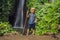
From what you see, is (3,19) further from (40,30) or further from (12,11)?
(40,30)

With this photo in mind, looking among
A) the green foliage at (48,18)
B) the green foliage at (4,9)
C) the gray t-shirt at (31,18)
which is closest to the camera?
the green foliage at (48,18)

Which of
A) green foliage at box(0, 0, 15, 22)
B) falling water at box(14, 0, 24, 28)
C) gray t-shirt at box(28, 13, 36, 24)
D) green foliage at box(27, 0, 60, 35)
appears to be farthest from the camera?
falling water at box(14, 0, 24, 28)

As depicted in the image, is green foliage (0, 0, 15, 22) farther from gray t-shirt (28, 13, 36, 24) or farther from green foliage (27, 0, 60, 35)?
gray t-shirt (28, 13, 36, 24)

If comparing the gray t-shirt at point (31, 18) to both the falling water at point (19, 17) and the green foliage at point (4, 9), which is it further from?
the falling water at point (19, 17)

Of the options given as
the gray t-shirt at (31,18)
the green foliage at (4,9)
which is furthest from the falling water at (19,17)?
the gray t-shirt at (31,18)

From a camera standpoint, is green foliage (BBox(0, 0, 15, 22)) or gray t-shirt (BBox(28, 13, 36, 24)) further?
green foliage (BBox(0, 0, 15, 22))

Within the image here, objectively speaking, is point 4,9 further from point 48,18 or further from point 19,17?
point 48,18

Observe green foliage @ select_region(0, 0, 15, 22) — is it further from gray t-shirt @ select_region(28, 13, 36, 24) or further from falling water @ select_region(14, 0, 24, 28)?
gray t-shirt @ select_region(28, 13, 36, 24)

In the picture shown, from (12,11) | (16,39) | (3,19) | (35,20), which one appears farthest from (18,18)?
(16,39)

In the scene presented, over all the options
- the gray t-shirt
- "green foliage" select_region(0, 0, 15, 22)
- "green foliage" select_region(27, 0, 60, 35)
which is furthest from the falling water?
the gray t-shirt

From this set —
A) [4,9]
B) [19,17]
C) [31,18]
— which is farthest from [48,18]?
[19,17]

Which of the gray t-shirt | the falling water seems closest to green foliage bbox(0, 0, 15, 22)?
the falling water

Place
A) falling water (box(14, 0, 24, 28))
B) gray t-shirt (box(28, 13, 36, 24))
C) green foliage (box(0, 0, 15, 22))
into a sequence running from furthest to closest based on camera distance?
falling water (box(14, 0, 24, 28))
green foliage (box(0, 0, 15, 22))
gray t-shirt (box(28, 13, 36, 24))

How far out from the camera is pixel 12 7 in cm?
1641
